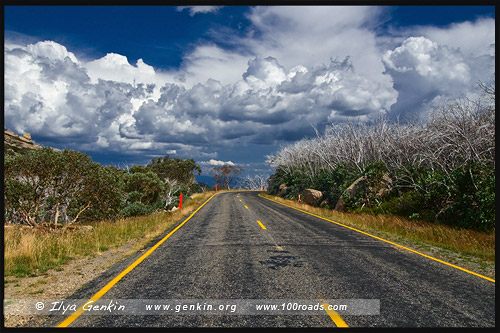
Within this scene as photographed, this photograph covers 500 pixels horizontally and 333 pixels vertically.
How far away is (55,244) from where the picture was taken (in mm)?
7926

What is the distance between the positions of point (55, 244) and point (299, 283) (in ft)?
22.2

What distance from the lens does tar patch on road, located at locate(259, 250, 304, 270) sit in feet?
20.6

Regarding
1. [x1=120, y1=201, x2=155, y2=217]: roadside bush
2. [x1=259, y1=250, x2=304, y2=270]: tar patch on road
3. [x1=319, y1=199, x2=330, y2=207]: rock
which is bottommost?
[x1=319, y1=199, x2=330, y2=207]: rock

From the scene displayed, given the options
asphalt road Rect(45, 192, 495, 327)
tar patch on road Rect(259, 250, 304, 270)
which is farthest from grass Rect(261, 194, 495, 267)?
tar patch on road Rect(259, 250, 304, 270)

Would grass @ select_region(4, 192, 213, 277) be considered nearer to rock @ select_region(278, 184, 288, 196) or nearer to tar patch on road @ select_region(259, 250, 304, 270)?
tar patch on road @ select_region(259, 250, 304, 270)

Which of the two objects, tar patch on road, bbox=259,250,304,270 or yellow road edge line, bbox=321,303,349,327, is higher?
yellow road edge line, bbox=321,303,349,327

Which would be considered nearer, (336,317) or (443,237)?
(336,317)

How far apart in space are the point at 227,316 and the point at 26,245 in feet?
19.4

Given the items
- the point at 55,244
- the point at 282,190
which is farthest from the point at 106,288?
the point at 282,190

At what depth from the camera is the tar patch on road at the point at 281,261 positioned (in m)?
6.28

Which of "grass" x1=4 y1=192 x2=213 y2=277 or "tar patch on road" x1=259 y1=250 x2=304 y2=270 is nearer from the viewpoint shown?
"grass" x1=4 y1=192 x2=213 y2=277

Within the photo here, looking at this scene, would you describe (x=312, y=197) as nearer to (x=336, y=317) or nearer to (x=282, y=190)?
(x=282, y=190)

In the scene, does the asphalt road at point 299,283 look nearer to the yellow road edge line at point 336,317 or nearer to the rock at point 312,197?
the yellow road edge line at point 336,317

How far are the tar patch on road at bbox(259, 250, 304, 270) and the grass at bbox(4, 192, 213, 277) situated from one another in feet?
12.8
